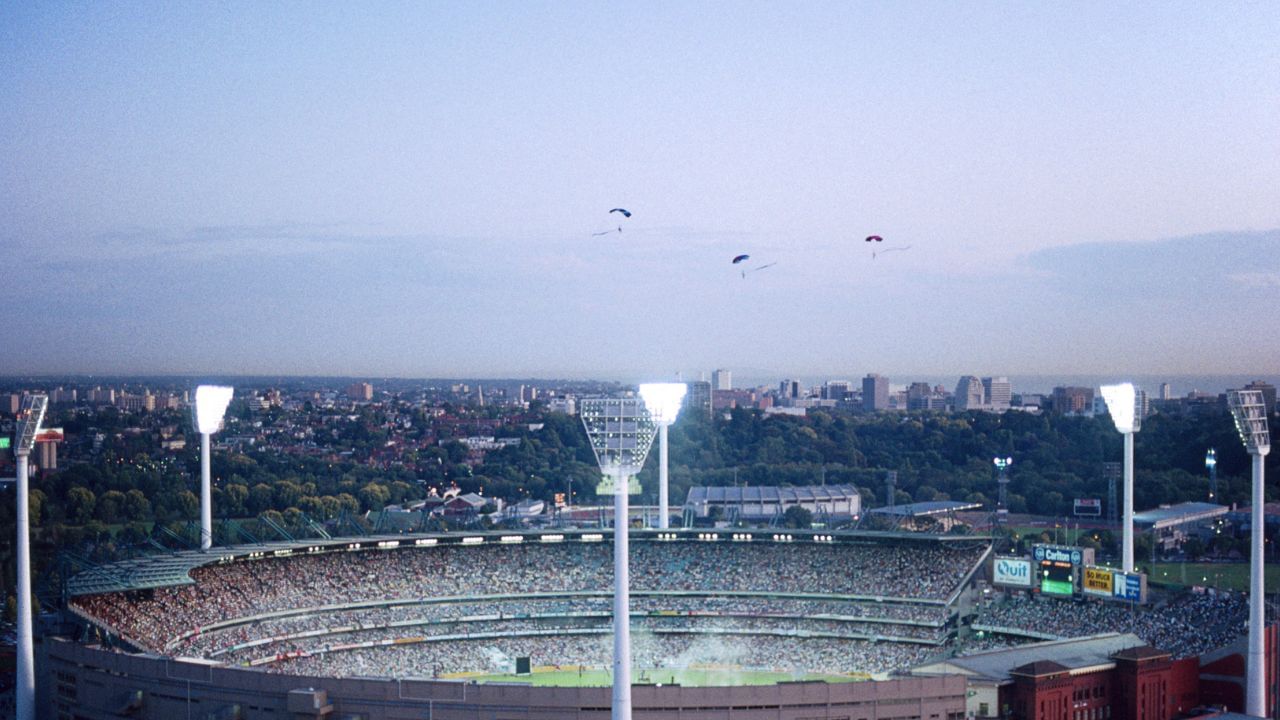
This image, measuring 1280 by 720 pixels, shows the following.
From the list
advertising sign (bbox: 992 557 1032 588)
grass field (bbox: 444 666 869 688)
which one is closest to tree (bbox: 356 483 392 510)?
grass field (bbox: 444 666 869 688)

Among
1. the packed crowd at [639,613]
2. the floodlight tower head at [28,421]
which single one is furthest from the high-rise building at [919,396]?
the floodlight tower head at [28,421]

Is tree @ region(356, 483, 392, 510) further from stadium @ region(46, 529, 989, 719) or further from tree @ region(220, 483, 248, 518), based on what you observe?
stadium @ region(46, 529, 989, 719)

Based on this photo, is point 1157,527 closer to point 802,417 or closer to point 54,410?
point 802,417

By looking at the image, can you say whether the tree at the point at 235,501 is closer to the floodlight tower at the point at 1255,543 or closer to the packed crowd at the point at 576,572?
the packed crowd at the point at 576,572

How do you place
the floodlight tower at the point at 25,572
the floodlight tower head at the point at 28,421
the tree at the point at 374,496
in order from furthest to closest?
the tree at the point at 374,496
the floodlight tower head at the point at 28,421
the floodlight tower at the point at 25,572

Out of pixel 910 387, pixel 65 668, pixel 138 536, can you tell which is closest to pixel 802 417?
pixel 910 387

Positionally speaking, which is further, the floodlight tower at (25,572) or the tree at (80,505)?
the tree at (80,505)
